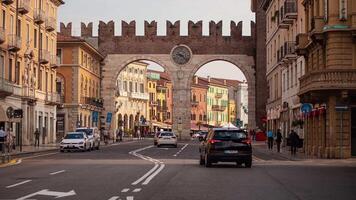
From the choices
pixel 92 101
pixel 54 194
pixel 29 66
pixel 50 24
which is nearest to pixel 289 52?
pixel 29 66

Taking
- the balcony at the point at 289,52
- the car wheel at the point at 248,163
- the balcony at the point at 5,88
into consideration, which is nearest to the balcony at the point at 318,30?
the car wheel at the point at 248,163

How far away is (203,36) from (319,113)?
2035 inches

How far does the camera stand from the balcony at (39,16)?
61.2m

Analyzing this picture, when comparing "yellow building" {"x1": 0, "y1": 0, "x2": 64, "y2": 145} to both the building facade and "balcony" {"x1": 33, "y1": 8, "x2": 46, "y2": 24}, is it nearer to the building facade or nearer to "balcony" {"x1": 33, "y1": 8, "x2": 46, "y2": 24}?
"balcony" {"x1": 33, "y1": 8, "x2": 46, "y2": 24}

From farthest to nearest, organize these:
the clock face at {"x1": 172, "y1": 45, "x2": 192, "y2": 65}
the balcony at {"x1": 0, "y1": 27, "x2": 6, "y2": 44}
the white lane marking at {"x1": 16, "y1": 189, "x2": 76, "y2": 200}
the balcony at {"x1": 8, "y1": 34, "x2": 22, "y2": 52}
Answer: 1. the clock face at {"x1": 172, "y1": 45, "x2": 192, "y2": 65}
2. the balcony at {"x1": 8, "y1": 34, "x2": 22, "y2": 52}
3. the balcony at {"x1": 0, "y1": 27, "x2": 6, "y2": 44}
4. the white lane marking at {"x1": 16, "y1": 189, "x2": 76, "y2": 200}

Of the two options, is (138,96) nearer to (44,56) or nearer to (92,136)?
(44,56)

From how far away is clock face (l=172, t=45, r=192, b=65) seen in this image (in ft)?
301

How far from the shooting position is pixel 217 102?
17912 cm

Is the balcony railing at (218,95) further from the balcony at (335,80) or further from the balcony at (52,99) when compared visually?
the balcony at (335,80)

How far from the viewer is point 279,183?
20312mm

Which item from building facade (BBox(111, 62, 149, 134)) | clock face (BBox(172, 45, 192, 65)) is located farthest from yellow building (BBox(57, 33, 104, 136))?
building facade (BBox(111, 62, 149, 134))

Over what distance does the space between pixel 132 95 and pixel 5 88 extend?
88.2 meters

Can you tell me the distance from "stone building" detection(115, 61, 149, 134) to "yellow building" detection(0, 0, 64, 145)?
60.7 meters

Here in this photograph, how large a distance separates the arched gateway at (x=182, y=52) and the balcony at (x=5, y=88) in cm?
3994
